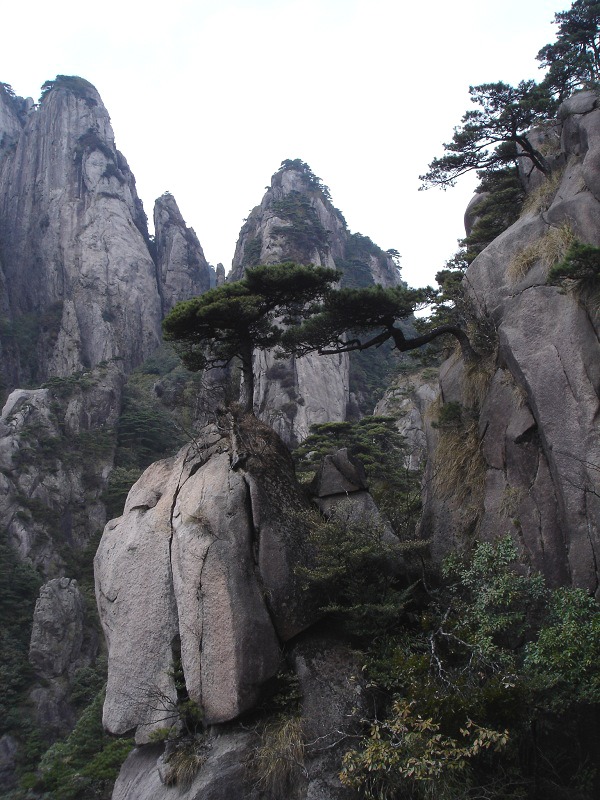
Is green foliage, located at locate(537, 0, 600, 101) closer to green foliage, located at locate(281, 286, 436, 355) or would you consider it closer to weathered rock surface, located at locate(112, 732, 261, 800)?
green foliage, located at locate(281, 286, 436, 355)

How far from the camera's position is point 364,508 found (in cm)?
1205

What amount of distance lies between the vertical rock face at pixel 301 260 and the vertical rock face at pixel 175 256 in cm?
673

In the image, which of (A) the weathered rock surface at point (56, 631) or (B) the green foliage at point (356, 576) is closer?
(B) the green foliage at point (356, 576)

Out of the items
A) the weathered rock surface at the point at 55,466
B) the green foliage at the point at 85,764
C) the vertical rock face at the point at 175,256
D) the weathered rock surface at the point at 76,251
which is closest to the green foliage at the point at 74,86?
the weathered rock surface at the point at 76,251

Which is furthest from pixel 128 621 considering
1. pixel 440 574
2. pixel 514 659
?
pixel 514 659

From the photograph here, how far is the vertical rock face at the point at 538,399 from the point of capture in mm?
8547

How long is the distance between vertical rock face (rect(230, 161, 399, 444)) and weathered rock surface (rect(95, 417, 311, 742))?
78.0 ft

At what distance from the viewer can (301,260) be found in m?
53.5

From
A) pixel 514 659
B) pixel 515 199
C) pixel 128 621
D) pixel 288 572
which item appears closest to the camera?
pixel 514 659

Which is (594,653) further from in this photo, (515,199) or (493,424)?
(515,199)

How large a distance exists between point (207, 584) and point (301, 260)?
152 ft

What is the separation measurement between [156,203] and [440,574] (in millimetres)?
73057

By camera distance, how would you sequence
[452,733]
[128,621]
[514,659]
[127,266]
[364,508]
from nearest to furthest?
[452,733] < [514,659] < [128,621] < [364,508] < [127,266]

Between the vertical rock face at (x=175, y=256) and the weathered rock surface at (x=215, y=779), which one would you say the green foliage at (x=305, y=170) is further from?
the weathered rock surface at (x=215, y=779)
